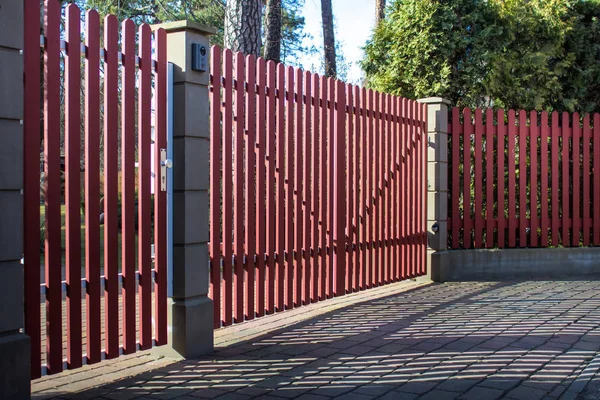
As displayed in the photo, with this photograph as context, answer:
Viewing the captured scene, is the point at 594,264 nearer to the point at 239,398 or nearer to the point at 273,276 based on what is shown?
the point at 273,276

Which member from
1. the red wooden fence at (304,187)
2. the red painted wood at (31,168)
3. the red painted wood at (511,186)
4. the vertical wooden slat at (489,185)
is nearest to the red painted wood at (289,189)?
the red wooden fence at (304,187)

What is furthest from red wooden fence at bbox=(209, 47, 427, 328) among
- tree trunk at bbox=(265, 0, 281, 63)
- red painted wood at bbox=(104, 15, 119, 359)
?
tree trunk at bbox=(265, 0, 281, 63)

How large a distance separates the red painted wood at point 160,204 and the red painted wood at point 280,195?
1369mm

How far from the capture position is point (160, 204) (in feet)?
16.6

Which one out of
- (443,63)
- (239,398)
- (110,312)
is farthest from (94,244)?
(443,63)

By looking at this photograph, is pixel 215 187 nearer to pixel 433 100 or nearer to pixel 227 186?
pixel 227 186

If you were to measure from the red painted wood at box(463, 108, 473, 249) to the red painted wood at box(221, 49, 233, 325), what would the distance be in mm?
4454

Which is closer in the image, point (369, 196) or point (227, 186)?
point (227, 186)

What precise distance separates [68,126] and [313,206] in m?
2.99

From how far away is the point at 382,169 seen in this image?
8.12 metres

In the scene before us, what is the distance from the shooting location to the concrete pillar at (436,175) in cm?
906

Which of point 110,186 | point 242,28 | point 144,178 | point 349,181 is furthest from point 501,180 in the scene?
point 110,186

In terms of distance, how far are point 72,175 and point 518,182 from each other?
7.16 meters

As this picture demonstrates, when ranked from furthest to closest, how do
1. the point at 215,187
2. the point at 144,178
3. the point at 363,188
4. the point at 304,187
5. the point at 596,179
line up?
the point at 596,179, the point at 363,188, the point at 304,187, the point at 215,187, the point at 144,178
